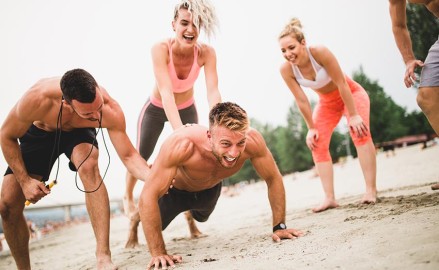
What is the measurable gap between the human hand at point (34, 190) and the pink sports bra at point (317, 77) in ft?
10.7

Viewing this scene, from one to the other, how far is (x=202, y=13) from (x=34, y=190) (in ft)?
8.03

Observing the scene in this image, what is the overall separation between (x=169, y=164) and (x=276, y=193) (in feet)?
3.55

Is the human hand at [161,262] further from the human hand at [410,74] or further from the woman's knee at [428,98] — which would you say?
the human hand at [410,74]

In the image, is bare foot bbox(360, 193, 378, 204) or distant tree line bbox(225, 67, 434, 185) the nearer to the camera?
bare foot bbox(360, 193, 378, 204)

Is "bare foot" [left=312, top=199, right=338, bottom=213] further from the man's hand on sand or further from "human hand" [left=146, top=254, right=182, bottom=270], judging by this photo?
"human hand" [left=146, top=254, right=182, bottom=270]

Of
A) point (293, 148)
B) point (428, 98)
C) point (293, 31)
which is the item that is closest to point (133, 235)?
point (293, 31)

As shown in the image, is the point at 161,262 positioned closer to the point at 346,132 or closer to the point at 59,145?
the point at 59,145

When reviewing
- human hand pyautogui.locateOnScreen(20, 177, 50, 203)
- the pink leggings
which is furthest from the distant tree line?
A: human hand pyautogui.locateOnScreen(20, 177, 50, 203)

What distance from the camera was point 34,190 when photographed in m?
2.84

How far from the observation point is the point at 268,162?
302cm

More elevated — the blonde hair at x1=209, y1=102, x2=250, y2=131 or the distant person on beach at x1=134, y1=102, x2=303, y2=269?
the blonde hair at x1=209, y1=102, x2=250, y2=131

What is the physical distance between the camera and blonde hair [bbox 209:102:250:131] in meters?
2.56

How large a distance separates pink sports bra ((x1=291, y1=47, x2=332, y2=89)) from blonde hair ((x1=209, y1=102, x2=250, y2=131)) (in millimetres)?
1782

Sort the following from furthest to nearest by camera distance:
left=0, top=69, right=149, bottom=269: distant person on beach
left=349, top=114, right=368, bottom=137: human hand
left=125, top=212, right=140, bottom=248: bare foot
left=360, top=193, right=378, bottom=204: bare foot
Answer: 1. left=125, top=212, right=140, bottom=248: bare foot
2. left=349, top=114, right=368, bottom=137: human hand
3. left=360, top=193, right=378, bottom=204: bare foot
4. left=0, top=69, right=149, bottom=269: distant person on beach
